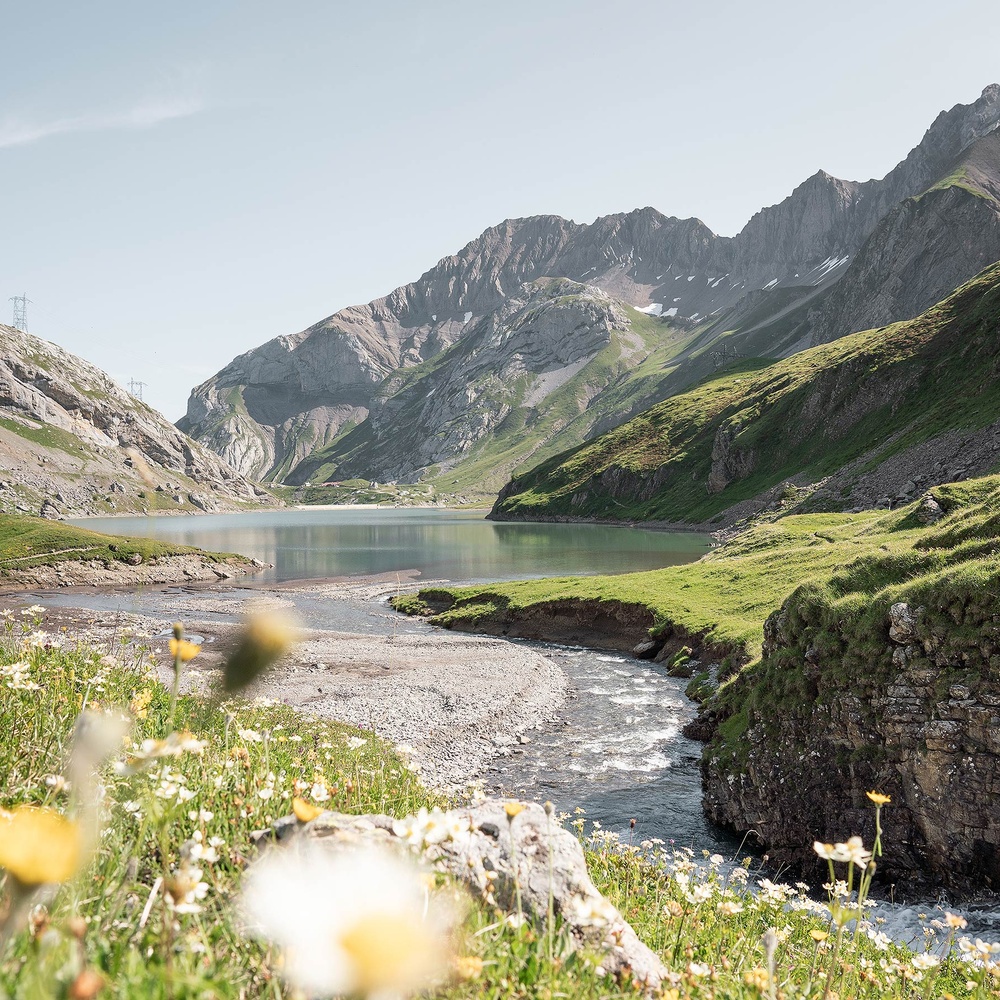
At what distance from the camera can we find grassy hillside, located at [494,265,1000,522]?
113 m

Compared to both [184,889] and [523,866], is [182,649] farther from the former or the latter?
[523,866]

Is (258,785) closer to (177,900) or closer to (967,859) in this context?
(177,900)

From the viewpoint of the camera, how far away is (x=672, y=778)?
21750 millimetres

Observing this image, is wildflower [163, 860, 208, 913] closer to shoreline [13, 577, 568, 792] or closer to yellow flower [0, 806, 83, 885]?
yellow flower [0, 806, 83, 885]

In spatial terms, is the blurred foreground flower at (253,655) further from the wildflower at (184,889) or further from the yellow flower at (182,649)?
the wildflower at (184,889)

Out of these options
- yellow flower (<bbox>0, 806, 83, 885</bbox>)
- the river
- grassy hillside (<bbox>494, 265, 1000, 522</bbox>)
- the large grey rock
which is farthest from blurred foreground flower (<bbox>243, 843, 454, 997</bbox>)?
grassy hillside (<bbox>494, 265, 1000, 522</bbox>)

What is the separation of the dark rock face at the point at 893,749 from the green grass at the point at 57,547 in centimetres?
7584

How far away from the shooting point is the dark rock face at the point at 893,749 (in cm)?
1302

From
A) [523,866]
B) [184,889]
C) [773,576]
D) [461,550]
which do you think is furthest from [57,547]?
[184,889]

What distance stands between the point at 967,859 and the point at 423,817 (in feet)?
46.3

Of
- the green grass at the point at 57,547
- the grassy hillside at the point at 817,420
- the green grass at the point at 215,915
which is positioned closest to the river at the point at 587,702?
the green grass at the point at 215,915

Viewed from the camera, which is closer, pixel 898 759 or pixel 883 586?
pixel 898 759

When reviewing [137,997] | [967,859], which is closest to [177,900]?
[137,997]

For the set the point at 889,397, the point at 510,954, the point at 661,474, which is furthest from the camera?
the point at 661,474
